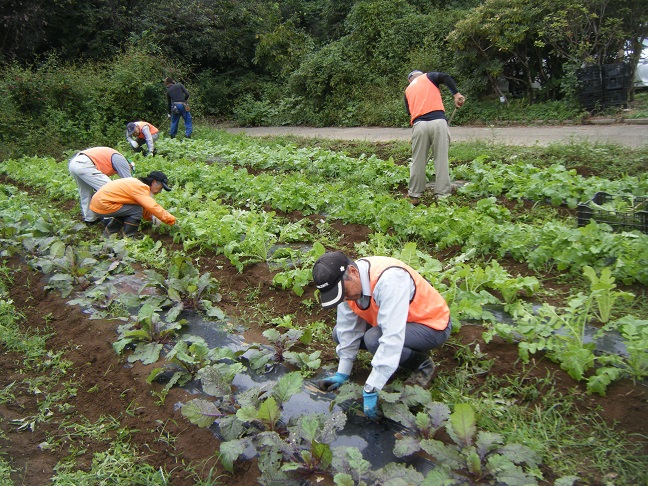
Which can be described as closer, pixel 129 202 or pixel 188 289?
pixel 188 289

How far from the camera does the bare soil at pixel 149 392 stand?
116 inches

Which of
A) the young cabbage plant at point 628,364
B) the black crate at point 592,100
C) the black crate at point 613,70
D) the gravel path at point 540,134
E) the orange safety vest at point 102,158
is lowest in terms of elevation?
the young cabbage plant at point 628,364

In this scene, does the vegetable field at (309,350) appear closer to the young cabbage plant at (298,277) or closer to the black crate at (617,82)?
the young cabbage plant at (298,277)

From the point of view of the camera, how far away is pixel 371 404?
9.53ft

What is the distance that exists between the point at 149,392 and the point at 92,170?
460 cm

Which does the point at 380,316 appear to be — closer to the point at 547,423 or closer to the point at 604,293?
the point at 547,423

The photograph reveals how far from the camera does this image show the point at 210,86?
22.8 m

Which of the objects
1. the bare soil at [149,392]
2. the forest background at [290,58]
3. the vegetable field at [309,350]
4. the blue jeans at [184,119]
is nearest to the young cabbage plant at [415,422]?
the vegetable field at [309,350]

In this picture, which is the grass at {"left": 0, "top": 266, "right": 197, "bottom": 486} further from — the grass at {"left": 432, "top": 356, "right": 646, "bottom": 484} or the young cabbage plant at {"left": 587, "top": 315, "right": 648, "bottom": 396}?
the young cabbage plant at {"left": 587, "top": 315, "right": 648, "bottom": 396}

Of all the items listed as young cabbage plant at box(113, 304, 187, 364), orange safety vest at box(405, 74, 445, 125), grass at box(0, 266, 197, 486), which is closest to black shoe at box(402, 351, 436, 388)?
grass at box(0, 266, 197, 486)

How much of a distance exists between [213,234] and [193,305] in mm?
1242

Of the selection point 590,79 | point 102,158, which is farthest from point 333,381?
point 590,79

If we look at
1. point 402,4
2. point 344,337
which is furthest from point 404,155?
point 402,4

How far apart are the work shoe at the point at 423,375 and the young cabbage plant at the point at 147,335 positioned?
1801mm
